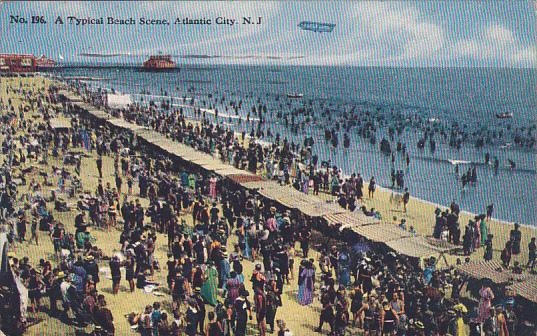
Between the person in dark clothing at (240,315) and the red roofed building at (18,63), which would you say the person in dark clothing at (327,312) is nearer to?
the person in dark clothing at (240,315)

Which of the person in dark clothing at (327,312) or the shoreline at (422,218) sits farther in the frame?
the shoreline at (422,218)

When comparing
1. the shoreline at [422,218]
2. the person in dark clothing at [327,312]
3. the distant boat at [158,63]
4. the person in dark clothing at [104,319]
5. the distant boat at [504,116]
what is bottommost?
the shoreline at [422,218]

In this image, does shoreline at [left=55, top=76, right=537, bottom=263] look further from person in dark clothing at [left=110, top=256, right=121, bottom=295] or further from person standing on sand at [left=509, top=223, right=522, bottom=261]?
person in dark clothing at [left=110, top=256, right=121, bottom=295]

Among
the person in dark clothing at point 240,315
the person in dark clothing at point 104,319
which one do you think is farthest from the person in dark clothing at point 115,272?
the person in dark clothing at point 240,315

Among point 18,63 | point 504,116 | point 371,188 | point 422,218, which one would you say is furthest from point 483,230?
point 18,63

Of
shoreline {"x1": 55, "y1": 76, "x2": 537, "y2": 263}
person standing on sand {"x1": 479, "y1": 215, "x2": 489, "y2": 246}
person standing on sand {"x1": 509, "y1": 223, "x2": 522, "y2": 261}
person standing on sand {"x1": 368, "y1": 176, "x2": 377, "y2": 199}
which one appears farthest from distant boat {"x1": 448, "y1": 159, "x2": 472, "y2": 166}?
person standing on sand {"x1": 509, "y1": 223, "x2": 522, "y2": 261}

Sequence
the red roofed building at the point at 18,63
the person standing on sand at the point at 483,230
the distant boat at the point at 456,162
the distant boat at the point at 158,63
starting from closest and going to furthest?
the person standing on sand at the point at 483,230
the distant boat at the point at 456,162
the red roofed building at the point at 18,63
the distant boat at the point at 158,63

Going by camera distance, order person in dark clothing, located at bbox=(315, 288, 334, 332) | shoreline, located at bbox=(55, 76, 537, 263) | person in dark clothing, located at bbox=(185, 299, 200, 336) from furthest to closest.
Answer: shoreline, located at bbox=(55, 76, 537, 263) → person in dark clothing, located at bbox=(315, 288, 334, 332) → person in dark clothing, located at bbox=(185, 299, 200, 336)

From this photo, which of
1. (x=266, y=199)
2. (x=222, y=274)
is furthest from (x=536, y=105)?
(x=222, y=274)

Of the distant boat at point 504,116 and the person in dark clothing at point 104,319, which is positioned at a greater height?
the distant boat at point 504,116
